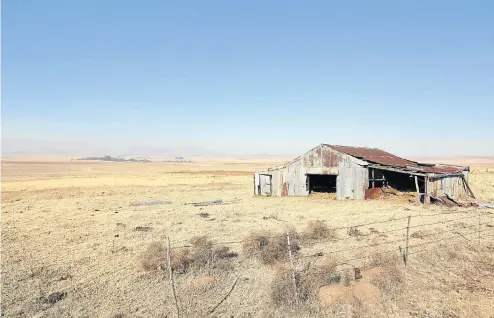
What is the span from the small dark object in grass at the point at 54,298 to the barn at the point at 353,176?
24.2 metres

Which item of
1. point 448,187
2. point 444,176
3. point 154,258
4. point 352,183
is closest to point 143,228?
point 154,258

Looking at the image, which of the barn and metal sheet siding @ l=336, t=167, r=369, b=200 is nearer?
the barn

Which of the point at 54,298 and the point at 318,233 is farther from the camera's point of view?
the point at 318,233

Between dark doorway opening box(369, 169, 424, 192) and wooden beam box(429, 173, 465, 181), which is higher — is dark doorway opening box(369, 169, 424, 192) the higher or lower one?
the lower one

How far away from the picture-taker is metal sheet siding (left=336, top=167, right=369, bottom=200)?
102 ft

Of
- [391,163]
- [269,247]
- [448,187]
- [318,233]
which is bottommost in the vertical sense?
[318,233]

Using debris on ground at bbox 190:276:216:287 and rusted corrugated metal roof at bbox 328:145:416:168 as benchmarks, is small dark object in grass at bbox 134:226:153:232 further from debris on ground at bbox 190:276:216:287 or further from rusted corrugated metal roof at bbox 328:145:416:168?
rusted corrugated metal roof at bbox 328:145:416:168

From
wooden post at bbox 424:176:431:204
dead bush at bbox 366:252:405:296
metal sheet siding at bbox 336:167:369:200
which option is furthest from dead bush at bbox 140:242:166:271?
wooden post at bbox 424:176:431:204

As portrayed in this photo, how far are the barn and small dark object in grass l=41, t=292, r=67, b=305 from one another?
954 inches

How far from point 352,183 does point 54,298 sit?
24919 millimetres

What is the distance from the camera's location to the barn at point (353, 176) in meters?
29.8

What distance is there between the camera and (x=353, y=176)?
31344 mm

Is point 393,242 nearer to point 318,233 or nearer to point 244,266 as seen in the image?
point 318,233

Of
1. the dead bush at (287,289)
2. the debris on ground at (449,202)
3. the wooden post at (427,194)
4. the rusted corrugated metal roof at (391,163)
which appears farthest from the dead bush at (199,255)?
the rusted corrugated metal roof at (391,163)
